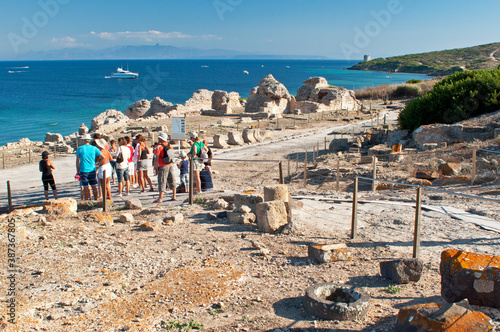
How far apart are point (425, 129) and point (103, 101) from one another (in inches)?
2413

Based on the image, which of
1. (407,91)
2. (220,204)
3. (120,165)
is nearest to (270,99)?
(407,91)

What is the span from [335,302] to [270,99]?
32385 millimetres

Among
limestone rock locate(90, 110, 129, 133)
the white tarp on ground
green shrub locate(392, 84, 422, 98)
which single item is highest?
green shrub locate(392, 84, 422, 98)

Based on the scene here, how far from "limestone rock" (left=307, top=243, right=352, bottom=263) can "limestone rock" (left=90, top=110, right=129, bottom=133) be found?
2282 cm

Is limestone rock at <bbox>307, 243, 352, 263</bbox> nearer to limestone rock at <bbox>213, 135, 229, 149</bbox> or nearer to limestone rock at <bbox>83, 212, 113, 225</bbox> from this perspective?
limestone rock at <bbox>83, 212, 113, 225</bbox>

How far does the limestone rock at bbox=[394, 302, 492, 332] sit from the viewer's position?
3.69m

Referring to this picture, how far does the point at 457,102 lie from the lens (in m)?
20.9

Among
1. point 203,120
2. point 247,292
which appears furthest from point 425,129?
point 203,120

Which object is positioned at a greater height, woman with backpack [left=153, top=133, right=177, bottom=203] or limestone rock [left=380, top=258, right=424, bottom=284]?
woman with backpack [left=153, top=133, right=177, bottom=203]

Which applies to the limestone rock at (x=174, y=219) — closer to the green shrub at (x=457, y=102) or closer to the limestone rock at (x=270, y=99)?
the green shrub at (x=457, y=102)

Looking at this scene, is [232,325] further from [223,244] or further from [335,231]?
[335,231]

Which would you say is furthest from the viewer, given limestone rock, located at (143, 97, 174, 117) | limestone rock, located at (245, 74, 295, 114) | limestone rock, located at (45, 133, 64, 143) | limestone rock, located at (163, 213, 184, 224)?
limestone rock, located at (143, 97, 174, 117)

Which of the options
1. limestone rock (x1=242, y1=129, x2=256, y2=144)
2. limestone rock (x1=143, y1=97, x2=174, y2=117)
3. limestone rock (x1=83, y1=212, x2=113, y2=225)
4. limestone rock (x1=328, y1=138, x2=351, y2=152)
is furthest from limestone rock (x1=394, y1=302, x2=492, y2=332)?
limestone rock (x1=143, y1=97, x2=174, y2=117)

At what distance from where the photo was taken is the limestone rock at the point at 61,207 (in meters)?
8.69
